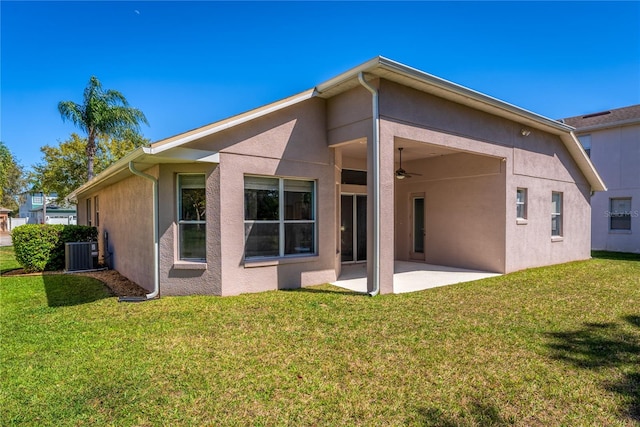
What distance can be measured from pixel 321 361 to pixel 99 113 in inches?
832

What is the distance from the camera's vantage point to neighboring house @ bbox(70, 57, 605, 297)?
23.8 ft

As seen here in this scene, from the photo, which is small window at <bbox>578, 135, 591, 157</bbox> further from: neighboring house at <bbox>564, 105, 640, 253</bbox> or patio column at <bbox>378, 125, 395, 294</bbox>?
patio column at <bbox>378, 125, 395, 294</bbox>

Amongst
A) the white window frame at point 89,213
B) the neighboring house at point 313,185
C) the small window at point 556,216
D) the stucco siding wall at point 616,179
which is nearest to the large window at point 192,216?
the neighboring house at point 313,185

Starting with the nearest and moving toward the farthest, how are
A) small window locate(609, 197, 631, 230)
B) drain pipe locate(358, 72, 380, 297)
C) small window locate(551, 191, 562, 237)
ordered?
drain pipe locate(358, 72, 380, 297) → small window locate(551, 191, 562, 237) → small window locate(609, 197, 631, 230)

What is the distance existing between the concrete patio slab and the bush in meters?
10.2

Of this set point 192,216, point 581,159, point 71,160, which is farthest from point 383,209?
point 71,160

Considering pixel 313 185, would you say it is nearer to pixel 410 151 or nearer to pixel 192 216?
pixel 192 216

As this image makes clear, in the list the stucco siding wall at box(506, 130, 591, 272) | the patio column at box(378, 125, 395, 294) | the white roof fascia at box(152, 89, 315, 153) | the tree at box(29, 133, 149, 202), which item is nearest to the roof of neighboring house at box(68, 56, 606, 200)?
the white roof fascia at box(152, 89, 315, 153)

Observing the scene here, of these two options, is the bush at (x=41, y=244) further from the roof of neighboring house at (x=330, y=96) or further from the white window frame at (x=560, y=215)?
the white window frame at (x=560, y=215)

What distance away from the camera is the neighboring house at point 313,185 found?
727 cm

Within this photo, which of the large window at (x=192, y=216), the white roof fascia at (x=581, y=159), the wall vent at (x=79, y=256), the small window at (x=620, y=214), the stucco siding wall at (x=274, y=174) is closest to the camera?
the stucco siding wall at (x=274, y=174)

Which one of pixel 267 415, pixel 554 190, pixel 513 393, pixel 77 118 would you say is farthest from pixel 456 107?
pixel 77 118

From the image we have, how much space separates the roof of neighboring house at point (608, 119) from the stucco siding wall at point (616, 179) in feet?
1.58

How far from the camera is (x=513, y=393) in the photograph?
3.35 meters
